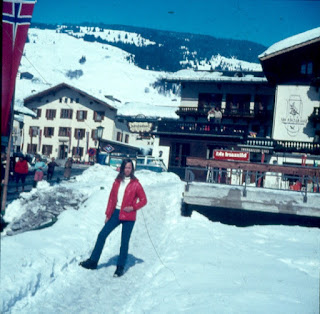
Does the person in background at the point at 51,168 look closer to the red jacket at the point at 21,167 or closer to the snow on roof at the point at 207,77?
the red jacket at the point at 21,167

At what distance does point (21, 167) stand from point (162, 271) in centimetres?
342

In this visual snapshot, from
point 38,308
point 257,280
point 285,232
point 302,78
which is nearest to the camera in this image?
point 38,308

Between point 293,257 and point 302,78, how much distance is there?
1747cm

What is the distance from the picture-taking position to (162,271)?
4781 mm

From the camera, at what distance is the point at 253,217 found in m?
9.47

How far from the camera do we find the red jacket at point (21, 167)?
1910mm

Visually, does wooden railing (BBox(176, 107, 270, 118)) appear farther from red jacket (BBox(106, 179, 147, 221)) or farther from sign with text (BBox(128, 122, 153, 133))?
red jacket (BBox(106, 179, 147, 221))

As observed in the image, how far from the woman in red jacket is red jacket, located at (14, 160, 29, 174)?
2398 mm

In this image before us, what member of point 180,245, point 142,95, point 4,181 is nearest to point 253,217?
point 180,245

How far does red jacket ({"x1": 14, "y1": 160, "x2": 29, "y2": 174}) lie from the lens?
6.27ft

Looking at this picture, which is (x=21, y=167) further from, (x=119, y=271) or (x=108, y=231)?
(x=119, y=271)

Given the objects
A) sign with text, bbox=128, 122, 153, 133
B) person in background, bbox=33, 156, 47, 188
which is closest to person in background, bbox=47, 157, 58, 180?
person in background, bbox=33, 156, 47, 188

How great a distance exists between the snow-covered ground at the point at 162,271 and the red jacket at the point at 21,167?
152mm

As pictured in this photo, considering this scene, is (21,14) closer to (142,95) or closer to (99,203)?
(99,203)
